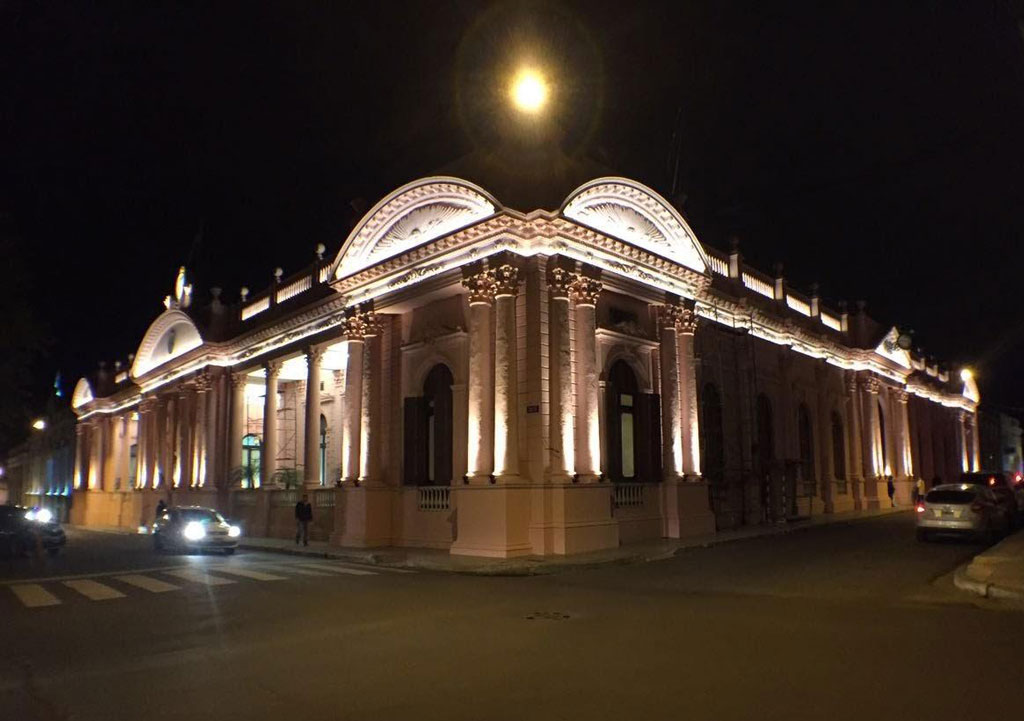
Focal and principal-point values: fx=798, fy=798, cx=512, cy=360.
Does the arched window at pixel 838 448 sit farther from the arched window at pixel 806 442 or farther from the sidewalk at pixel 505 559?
the sidewalk at pixel 505 559

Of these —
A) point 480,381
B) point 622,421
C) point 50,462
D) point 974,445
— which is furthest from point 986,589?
point 50,462

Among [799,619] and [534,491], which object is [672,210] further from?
[799,619]

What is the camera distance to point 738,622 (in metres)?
9.30

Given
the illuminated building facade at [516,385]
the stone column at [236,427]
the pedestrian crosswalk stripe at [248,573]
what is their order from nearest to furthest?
the pedestrian crosswalk stripe at [248,573] → the illuminated building facade at [516,385] → the stone column at [236,427]

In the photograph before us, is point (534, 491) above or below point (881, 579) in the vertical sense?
above

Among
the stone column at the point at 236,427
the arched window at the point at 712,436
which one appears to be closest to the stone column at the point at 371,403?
the arched window at the point at 712,436

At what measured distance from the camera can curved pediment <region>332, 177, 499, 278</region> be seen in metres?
19.9

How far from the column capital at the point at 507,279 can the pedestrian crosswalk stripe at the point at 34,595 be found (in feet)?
35.7

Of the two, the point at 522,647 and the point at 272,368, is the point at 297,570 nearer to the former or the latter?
the point at 522,647

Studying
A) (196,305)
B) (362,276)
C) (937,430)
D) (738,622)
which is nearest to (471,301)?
(362,276)

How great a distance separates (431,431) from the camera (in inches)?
886

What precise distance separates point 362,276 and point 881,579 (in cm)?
1556

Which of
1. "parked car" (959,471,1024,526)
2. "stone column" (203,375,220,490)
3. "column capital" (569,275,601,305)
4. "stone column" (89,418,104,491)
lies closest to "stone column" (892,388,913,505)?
"parked car" (959,471,1024,526)

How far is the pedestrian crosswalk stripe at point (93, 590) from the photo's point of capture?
42.3 feet
